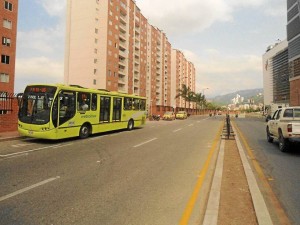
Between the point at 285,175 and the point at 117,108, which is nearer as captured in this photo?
the point at 285,175

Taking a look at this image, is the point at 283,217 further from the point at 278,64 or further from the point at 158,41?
the point at 278,64

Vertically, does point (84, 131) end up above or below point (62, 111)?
below

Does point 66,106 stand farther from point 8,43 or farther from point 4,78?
point 8,43

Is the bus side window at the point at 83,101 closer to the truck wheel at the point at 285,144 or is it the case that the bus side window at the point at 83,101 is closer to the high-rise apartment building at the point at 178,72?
the truck wheel at the point at 285,144

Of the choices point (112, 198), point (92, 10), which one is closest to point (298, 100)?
point (92, 10)

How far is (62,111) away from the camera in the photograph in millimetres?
14422

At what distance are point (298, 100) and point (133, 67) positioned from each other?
50.5 m

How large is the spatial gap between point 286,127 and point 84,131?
1058cm

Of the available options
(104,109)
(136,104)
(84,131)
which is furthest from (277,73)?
(84,131)

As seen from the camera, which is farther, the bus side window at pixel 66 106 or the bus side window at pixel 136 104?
the bus side window at pixel 136 104

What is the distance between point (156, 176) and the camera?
24.7 ft

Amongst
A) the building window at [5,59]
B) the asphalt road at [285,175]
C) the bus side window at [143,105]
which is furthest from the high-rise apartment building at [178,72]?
the asphalt road at [285,175]

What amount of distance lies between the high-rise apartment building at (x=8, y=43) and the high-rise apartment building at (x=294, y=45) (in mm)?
75689

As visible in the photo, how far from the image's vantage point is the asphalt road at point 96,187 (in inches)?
186
